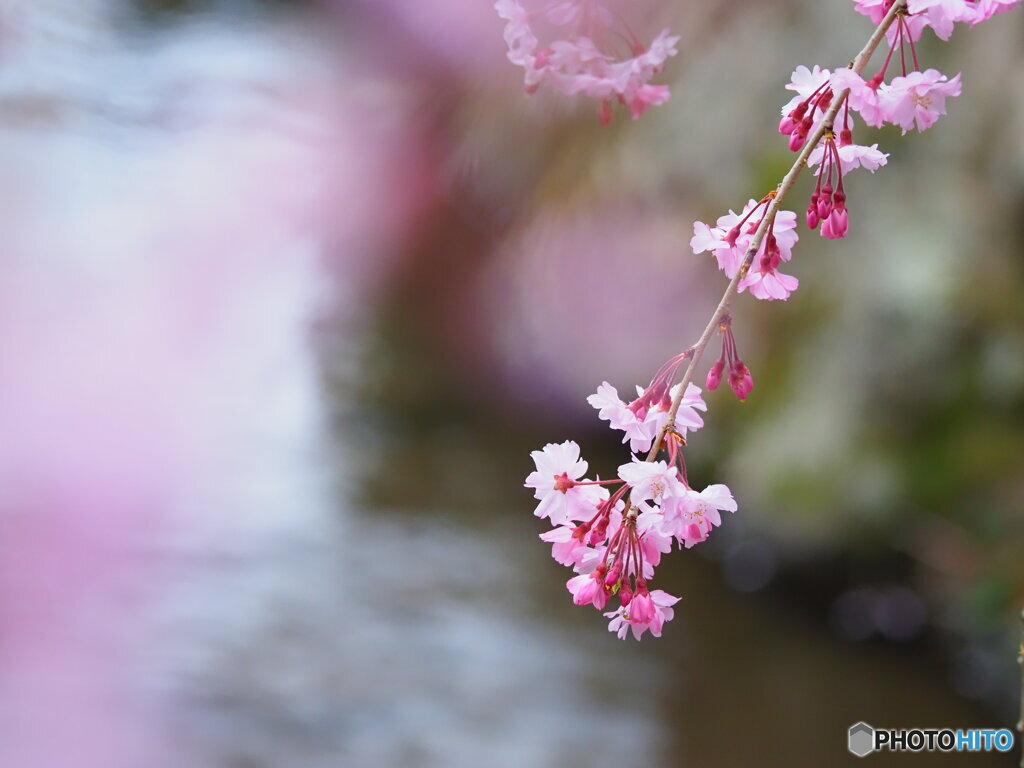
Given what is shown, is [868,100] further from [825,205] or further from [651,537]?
[651,537]

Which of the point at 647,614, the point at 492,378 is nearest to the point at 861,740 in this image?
the point at 492,378

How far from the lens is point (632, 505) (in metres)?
0.25

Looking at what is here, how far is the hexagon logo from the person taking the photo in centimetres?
122

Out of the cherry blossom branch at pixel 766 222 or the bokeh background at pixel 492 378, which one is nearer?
the cherry blossom branch at pixel 766 222

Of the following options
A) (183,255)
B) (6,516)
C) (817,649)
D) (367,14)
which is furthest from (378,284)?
(817,649)

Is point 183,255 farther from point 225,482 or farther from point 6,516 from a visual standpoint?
point 6,516

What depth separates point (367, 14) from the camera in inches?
61.0

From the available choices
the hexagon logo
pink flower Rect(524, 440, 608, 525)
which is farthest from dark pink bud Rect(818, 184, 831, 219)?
the hexagon logo

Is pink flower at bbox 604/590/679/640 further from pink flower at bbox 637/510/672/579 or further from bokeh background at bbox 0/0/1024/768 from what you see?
bokeh background at bbox 0/0/1024/768

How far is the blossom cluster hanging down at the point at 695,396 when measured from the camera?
244 millimetres

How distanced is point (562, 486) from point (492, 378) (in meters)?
1.73

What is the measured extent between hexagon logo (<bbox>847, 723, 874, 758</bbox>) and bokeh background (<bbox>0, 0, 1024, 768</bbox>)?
0.03 metres

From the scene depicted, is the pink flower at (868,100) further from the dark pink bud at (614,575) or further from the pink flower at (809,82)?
the dark pink bud at (614,575)

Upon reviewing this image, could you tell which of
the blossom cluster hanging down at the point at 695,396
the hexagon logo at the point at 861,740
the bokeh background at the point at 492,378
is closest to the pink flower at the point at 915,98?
the blossom cluster hanging down at the point at 695,396
